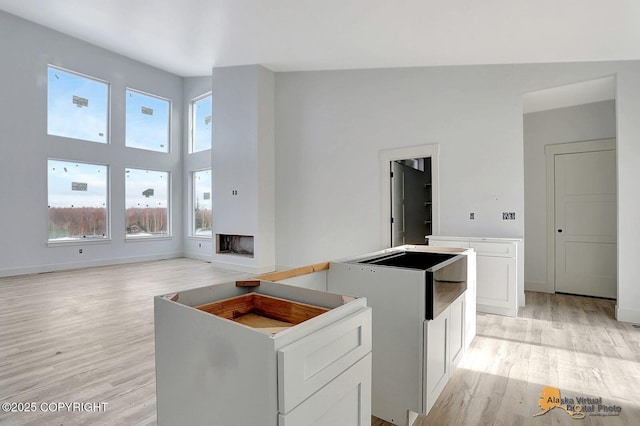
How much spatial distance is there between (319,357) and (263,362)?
0.19 meters

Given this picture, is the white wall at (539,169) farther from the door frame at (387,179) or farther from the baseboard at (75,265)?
Result: the baseboard at (75,265)

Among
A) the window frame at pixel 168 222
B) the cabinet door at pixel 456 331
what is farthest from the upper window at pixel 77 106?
the cabinet door at pixel 456 331

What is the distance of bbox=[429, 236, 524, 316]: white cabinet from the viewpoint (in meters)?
3.74

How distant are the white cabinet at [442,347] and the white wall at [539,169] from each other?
328 cm

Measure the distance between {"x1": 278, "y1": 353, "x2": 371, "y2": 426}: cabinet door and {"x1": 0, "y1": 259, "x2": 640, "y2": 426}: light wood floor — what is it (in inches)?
38.1

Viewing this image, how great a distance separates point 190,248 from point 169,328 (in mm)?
8051

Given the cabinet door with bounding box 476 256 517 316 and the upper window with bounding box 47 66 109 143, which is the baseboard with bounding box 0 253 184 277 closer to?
the upper window with bounding box 47 66 109 143

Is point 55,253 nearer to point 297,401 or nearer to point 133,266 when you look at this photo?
point 133,266

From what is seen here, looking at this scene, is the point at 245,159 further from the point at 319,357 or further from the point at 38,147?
the point at 319,357

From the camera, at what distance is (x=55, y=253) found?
6.46 meters

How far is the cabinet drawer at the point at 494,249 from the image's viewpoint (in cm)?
373

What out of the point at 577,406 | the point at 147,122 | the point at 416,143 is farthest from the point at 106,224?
the point at 577,406

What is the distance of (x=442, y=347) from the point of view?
2.01 meters

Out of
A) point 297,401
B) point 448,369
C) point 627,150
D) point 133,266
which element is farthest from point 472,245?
point 133,266
